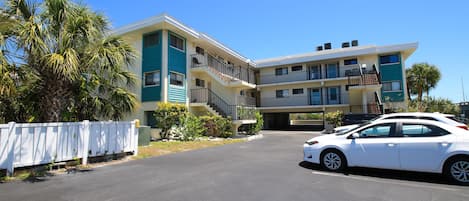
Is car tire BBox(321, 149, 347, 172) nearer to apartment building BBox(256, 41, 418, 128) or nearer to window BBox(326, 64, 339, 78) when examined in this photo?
apartment building BBox(256, 41, 418, 128)

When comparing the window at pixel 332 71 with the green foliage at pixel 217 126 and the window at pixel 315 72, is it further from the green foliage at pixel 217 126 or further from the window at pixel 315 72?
the green foliage at pixel 217 126

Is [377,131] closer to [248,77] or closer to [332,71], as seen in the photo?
[248,77]

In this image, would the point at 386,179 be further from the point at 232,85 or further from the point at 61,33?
the point at 232,85

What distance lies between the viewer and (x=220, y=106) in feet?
61.0

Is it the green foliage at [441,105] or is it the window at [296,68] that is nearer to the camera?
the green foliage at [441,105]

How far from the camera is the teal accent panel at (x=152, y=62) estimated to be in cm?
1600

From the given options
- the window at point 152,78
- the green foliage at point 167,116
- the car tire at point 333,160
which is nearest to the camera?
the car tire at point 333,160

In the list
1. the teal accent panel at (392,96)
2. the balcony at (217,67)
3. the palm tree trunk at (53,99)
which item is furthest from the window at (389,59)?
the palm tree trunk at (53,99)

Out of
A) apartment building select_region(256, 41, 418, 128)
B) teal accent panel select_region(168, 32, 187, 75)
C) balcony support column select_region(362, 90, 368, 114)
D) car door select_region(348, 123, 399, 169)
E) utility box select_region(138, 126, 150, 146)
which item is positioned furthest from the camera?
apartment building select_region(256, 41, 418, 128)

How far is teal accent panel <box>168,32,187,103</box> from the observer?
16328 millimetres

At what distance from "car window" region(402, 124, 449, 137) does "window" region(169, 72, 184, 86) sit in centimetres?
1378

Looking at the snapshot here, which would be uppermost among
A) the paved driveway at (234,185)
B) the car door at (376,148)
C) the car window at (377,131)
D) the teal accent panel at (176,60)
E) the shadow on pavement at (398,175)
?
the teal accent panel at (176,60)

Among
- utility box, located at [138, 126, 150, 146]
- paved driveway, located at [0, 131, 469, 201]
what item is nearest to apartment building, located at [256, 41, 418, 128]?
utility box, located at [138, 126, 150, 146]

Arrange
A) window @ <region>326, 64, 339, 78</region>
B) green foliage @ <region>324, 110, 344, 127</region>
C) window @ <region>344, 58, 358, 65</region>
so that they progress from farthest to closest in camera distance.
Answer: window @ <region>326, 64, 339, 78</region>, window @ <region>344, 58, 358, 65</region>, green foliage @ <region>324, 110, 344, 127</region>
